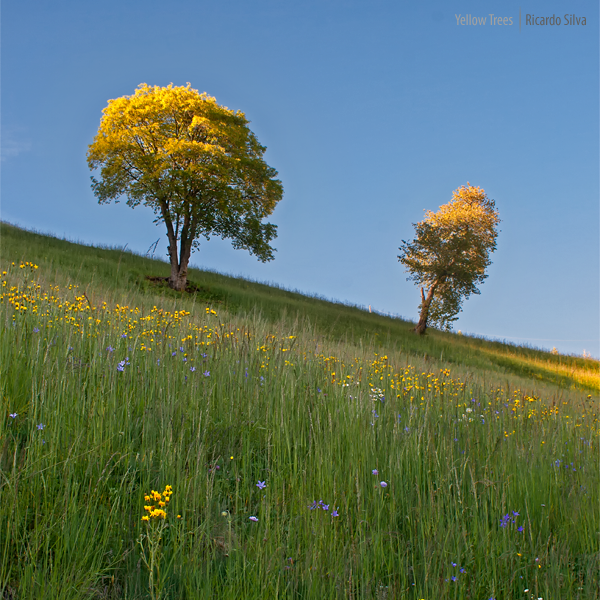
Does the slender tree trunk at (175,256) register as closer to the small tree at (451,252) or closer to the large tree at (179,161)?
the large tree at (179,161)

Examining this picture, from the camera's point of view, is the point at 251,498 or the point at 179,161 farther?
the point at 179,161

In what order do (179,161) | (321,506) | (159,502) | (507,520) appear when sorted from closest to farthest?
(159,502) < (321,506) < (507,520) < (179,161)

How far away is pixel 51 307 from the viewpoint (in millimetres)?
5750

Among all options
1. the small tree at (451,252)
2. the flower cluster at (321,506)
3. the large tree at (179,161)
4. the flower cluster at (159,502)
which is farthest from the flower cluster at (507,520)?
the small tree at (451,252)

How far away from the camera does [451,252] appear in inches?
1228

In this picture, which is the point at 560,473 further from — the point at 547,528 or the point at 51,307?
the point at 51,307

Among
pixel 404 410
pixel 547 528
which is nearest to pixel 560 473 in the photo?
pixel 547 528

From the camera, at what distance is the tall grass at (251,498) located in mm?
2121

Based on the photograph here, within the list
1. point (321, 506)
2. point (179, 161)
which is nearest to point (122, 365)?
point (321, 506)

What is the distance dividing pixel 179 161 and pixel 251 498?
72.2 feet

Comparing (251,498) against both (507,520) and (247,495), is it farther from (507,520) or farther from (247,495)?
(507,520)

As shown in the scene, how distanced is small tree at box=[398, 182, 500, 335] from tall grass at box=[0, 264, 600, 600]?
2828cm

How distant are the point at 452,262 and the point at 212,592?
31.4 metres

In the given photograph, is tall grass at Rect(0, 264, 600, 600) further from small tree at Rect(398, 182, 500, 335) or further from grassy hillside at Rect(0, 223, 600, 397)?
small tree at Rect(398, 182, 500, 335)
